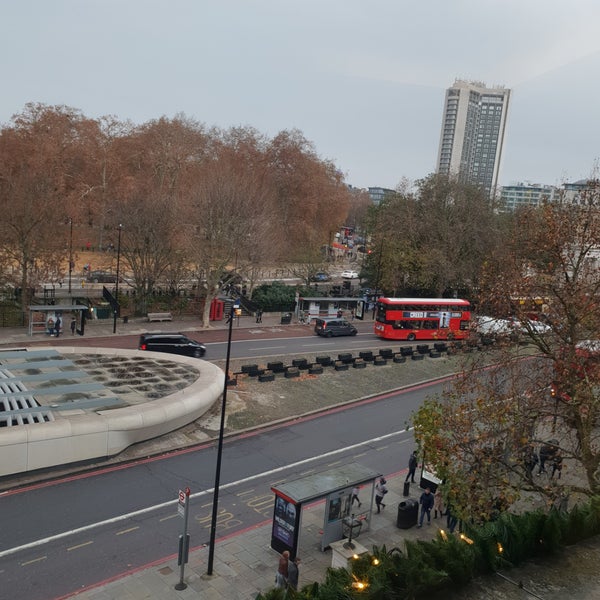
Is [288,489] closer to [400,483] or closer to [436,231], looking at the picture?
[400,483]

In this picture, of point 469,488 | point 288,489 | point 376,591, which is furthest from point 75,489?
point 469,488

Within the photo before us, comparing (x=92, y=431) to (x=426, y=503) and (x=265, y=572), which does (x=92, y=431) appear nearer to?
(x=265, y=572)

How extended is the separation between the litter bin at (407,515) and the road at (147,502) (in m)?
3.84

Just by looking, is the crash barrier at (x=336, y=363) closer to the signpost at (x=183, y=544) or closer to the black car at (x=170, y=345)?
the black car at (x=170, y=345)

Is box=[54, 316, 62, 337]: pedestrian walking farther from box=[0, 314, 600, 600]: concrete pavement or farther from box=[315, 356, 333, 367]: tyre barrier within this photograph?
box=[0, 314, 600, 600]: concrete pavement

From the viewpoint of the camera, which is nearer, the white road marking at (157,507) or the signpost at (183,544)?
the signpost at (183,544)

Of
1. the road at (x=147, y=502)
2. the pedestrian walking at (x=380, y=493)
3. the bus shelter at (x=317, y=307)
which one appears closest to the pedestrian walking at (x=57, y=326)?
the road at (x=147, y=502)

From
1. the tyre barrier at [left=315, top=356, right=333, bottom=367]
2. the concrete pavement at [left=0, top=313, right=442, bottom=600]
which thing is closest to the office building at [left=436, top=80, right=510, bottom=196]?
the tyre barrier at [left=315, top=356, right=333, bottom=367]

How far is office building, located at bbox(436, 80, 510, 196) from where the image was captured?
622 feet

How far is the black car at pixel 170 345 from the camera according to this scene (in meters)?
31.8

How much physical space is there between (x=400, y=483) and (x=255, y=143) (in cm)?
6304

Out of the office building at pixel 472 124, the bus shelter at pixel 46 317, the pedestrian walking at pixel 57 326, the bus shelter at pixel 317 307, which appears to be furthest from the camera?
the office building at pixel 472 124

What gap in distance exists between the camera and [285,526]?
14.1 meters

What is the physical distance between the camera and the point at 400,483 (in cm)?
1933
